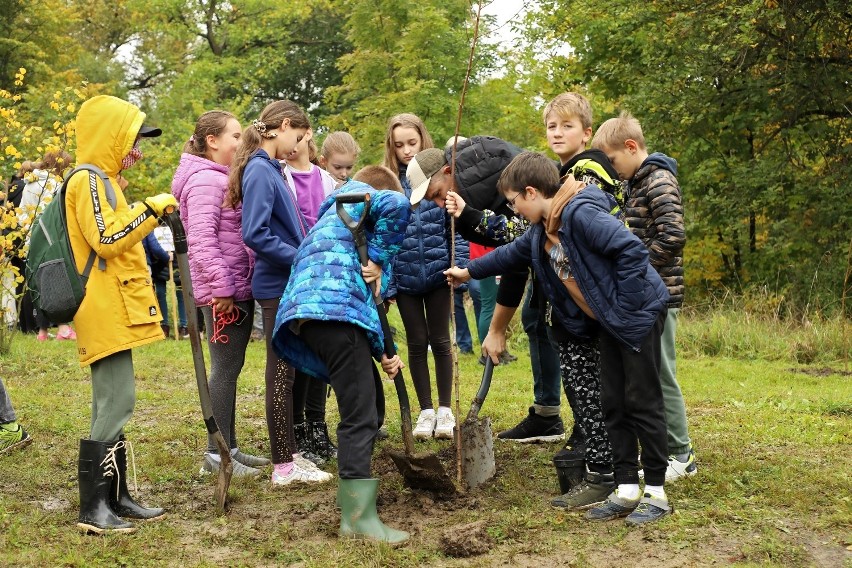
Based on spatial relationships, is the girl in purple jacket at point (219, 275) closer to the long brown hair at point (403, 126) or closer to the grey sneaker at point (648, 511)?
the long brown hair at point (403, 126)

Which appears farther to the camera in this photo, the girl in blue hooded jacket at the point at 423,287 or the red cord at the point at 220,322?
the girl in blue hooded jacket at the point at 423,287

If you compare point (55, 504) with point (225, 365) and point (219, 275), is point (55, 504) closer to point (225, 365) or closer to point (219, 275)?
point (225, 365)

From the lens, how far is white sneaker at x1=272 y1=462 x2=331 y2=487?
4.83 m

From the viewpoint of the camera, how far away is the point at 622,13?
52.7 ft

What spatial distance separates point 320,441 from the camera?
5.48m

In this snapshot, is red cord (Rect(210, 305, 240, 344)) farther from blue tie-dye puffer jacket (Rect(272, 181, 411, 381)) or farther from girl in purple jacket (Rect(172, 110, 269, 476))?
blue tie-dye puffer jacket (Rect(272, 181, 411, 381))

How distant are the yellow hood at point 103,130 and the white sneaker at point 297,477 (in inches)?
70.7

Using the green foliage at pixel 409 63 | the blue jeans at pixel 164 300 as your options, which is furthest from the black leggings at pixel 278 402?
the green foliage at pixel 409 63

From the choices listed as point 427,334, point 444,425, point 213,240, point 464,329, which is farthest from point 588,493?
point 464,329

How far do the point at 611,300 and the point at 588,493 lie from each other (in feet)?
3.20

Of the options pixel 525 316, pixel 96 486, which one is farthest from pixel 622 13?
pixel 96 486

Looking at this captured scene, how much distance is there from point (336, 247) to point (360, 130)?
45.0 feet

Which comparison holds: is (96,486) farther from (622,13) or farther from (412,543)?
(622,13)

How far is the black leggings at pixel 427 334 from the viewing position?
5.78 metres
